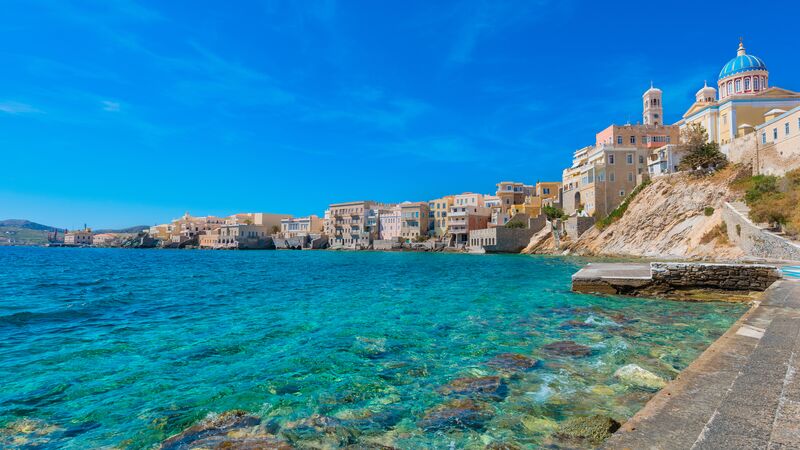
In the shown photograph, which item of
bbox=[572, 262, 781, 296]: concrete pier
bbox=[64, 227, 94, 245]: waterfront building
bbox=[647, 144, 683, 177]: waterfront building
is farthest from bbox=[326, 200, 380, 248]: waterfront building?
bbox=[64, 227, 94, 245]: waterfront building

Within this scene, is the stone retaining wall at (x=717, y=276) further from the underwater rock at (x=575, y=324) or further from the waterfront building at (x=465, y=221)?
the waterfront building at (x=465, y=221)

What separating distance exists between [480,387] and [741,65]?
208 feet

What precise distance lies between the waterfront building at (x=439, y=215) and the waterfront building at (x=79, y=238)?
448 feet

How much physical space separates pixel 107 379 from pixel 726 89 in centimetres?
6614

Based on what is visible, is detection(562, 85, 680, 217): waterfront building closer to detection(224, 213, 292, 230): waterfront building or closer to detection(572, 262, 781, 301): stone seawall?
detection(572, 262, 781, 301): stone seawall

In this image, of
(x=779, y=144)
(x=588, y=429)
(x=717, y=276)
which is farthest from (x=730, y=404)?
(x=779, y=144)

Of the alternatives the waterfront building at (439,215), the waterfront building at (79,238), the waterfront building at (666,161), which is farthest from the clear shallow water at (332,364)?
the waterfront building at (79,238)

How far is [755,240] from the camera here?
27469mm

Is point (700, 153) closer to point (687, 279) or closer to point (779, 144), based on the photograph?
point (779, 144)

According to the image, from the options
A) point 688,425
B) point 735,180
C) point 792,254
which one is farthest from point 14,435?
point 735,180

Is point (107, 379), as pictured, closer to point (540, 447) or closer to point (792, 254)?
point (540, 447)

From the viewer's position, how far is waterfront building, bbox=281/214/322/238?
4596 inches

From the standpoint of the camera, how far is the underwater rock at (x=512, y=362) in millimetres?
7883

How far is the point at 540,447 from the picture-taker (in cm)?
483
